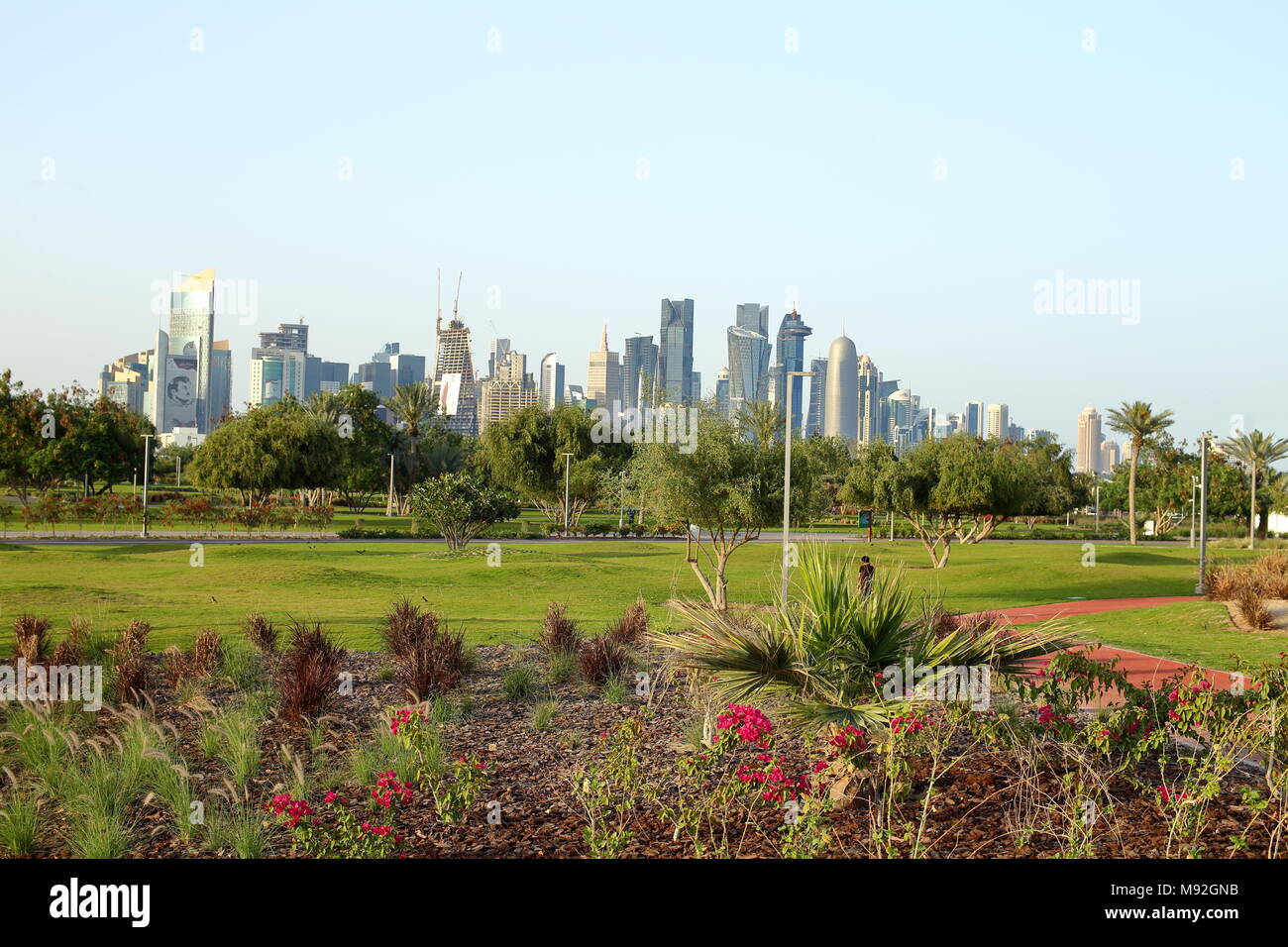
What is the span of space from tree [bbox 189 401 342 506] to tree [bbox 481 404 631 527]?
11.0 meters

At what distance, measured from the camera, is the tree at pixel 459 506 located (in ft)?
138

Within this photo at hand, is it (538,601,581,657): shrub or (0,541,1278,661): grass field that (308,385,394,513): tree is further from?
(538,601,581,657): shrub

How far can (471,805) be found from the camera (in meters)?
7.74

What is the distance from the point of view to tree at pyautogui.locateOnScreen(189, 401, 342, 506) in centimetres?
5956

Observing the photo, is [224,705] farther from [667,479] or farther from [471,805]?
[667,479]

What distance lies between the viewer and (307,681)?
33.7 feet

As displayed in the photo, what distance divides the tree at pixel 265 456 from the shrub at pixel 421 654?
161 ft

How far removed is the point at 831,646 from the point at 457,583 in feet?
82.0

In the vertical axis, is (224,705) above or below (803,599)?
below

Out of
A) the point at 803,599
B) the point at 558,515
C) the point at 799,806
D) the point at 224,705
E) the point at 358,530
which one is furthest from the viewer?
the point at 558,515

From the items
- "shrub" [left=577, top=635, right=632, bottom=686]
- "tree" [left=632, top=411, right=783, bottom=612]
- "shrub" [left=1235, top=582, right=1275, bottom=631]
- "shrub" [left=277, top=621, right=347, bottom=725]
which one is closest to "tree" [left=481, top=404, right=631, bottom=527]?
"tree" [left=632, top=411, right=783, bottom=612]

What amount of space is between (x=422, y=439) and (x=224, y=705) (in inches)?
3049

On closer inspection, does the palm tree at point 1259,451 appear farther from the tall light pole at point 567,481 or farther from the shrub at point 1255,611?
the shrub at point 1255,611
